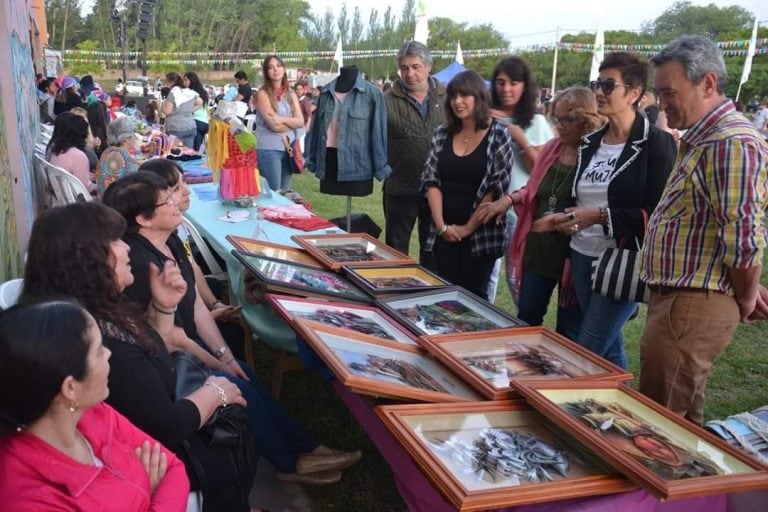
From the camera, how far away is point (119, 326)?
165 cm

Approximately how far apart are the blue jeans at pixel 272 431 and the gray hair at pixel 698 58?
5.97ft

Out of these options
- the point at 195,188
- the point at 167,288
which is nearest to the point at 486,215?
Answer: the point at 167,288

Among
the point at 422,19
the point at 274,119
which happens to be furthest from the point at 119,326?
the point at 422,19

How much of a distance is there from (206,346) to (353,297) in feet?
2.37

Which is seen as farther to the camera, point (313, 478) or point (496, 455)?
point (313, 478)

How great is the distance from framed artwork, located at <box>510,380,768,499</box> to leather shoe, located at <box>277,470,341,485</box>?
1.23 metres

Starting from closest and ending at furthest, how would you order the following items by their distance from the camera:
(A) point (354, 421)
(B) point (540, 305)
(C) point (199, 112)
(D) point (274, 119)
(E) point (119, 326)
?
(E) point (119, 326) < (B) point (540, 305) < (A) point (354, 421) < (D) point (274, 119) < (C) point (199, 112)

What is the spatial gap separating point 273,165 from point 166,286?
3.31 m

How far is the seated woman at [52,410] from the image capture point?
116 centimetres

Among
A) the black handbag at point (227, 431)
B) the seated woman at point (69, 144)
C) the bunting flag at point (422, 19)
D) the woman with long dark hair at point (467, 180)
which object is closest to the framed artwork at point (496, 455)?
the black handbag at point (227, 431)

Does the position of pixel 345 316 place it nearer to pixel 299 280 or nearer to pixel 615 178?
pixel 299 280

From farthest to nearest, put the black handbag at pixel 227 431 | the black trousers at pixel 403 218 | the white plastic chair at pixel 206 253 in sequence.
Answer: the black trousers at pixel 403 218 → the white plastic chair at pixel 206 253 → the black handbag at pixel 227 431

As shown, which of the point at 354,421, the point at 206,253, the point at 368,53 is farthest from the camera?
the point at 368,53

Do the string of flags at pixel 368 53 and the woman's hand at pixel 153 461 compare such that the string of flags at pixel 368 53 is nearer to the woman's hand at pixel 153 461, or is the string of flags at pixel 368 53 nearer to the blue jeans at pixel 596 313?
the blue jeans at pixel 596 313
